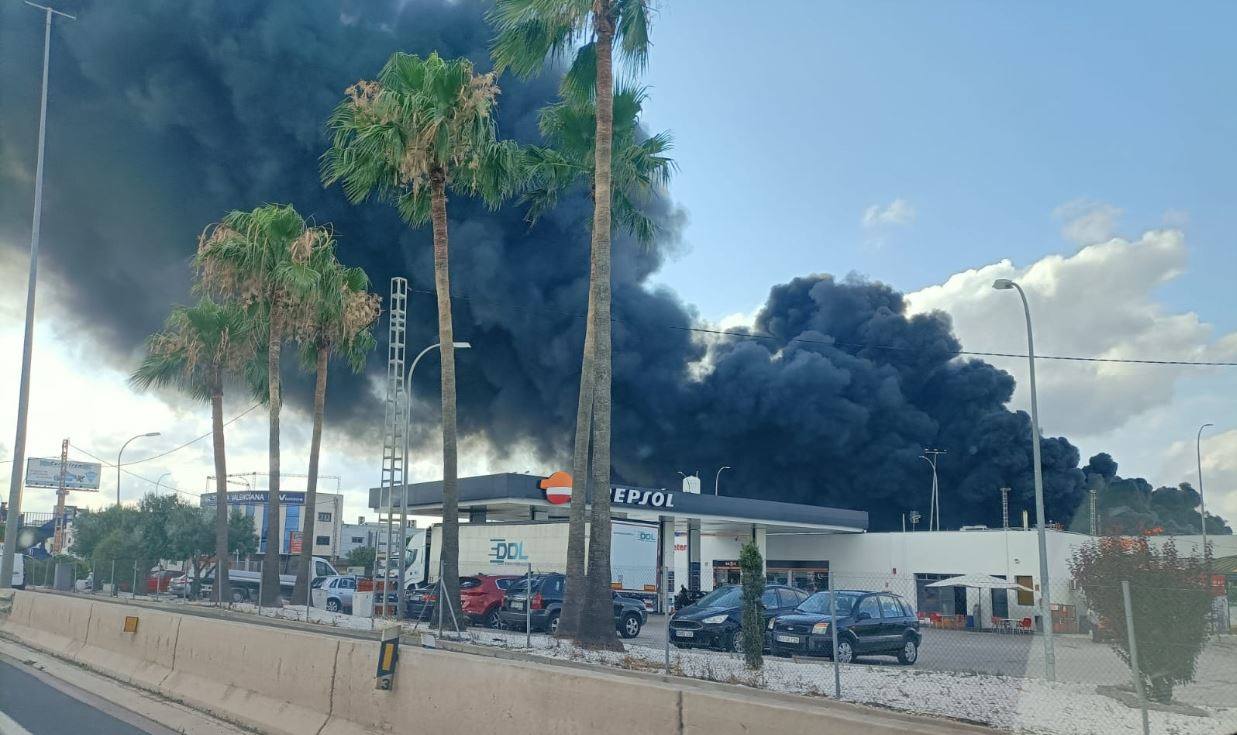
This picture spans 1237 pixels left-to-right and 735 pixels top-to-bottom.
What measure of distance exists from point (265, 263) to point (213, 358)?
25.1ft

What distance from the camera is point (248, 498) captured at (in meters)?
106

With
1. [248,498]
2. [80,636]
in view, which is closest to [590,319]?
[80,636]

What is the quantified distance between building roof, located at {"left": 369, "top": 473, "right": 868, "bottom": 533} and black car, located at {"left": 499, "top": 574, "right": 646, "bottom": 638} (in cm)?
1260

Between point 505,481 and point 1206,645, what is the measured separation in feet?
93.3

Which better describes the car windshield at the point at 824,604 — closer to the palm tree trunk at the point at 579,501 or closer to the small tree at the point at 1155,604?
the palm tree trunk at the point at 579,501

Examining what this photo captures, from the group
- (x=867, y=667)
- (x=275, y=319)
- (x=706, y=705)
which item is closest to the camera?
(x=706, y=705)

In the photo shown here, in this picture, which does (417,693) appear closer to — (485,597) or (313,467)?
(485,597)

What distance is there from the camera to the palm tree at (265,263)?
102 feet

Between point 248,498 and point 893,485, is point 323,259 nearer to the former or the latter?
point 893,485

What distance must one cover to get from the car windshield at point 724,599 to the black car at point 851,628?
135 centimetres

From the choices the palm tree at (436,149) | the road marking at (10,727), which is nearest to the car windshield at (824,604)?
the palm tree at (436,149)

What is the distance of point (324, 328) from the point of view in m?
34.7

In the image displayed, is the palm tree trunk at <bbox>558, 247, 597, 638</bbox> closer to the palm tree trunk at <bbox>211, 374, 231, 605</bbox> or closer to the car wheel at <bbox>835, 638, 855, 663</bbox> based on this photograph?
the car wheel at <bbox>835, 638, 855, 663</bbox>

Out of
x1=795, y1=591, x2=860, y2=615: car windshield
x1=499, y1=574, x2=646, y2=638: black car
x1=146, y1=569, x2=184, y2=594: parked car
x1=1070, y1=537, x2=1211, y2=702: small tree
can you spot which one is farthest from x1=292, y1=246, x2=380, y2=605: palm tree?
x1=1070, y1=537, x2=1211, y2=702: small tree
